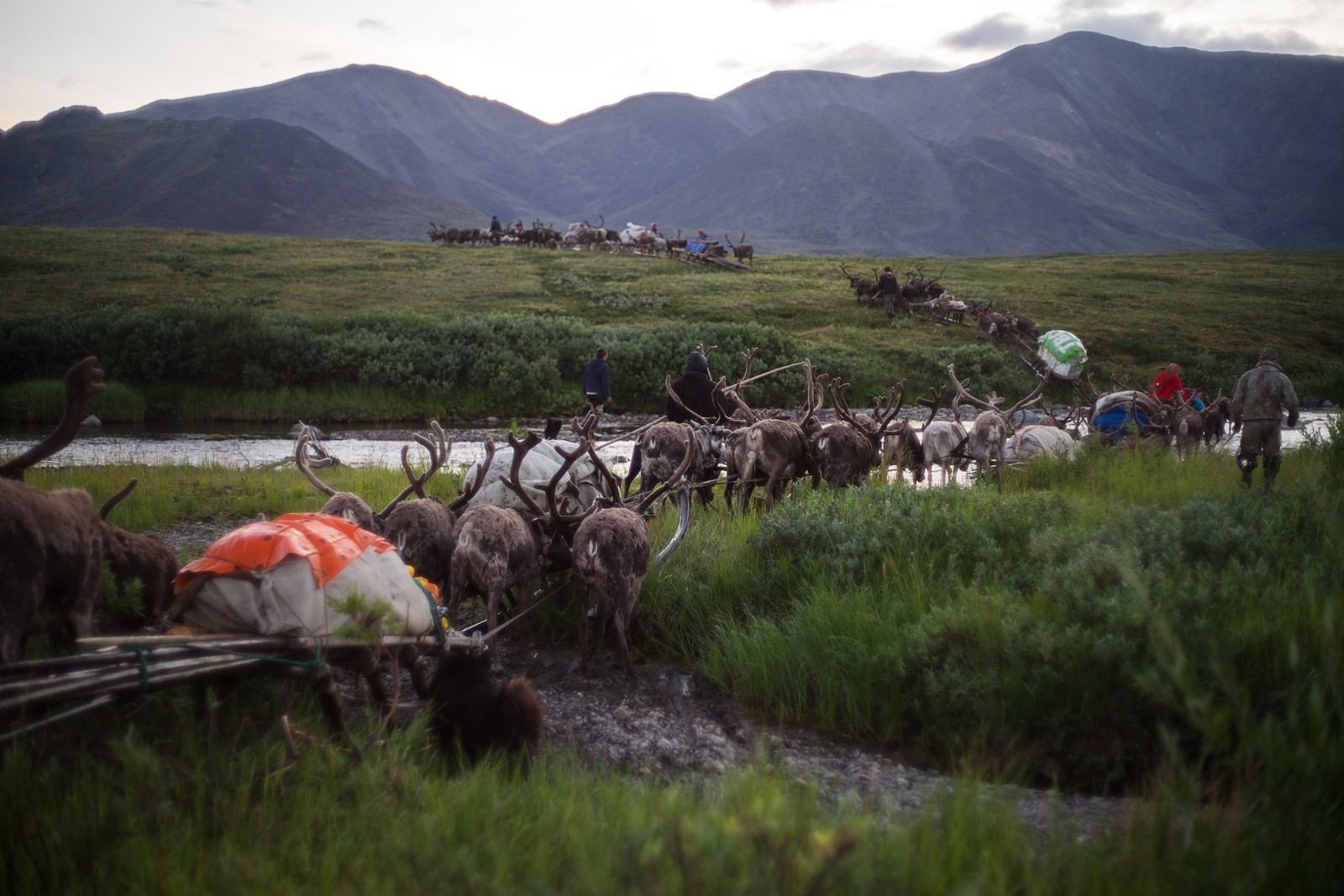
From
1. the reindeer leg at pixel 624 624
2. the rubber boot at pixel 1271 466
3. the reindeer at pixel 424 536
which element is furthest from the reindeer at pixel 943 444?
the reindeer at pixel 424 536

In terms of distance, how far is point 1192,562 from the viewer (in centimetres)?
664

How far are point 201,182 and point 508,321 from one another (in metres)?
147

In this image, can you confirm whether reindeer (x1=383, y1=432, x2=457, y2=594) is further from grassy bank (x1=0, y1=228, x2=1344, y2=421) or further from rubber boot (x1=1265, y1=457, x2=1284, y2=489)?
grassy bank (x1=0, y1=228, x2=1344, y2=421)

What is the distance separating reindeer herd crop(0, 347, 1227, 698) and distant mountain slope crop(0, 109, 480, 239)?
408ft

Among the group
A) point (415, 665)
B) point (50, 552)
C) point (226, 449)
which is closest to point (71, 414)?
point (50, 552)

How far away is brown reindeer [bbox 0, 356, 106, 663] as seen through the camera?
11.5 ft

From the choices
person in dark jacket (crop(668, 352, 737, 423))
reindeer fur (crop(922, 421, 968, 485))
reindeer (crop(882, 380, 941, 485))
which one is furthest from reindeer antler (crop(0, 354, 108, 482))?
reindeer fur (crop(922, 421, 968, 485))

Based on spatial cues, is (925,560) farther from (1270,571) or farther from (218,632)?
(218,632)

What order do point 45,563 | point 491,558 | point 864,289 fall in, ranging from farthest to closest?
point 864,289
point 491,558
point 45,563

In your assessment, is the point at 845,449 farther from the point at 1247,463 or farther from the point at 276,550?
the point at 276,550

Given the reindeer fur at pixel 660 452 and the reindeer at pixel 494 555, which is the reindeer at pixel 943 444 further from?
→ the reindeer at pixel 494 555

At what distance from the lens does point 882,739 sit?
6016mm

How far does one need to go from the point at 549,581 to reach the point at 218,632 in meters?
4.37

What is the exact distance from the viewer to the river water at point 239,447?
58.7 feet
